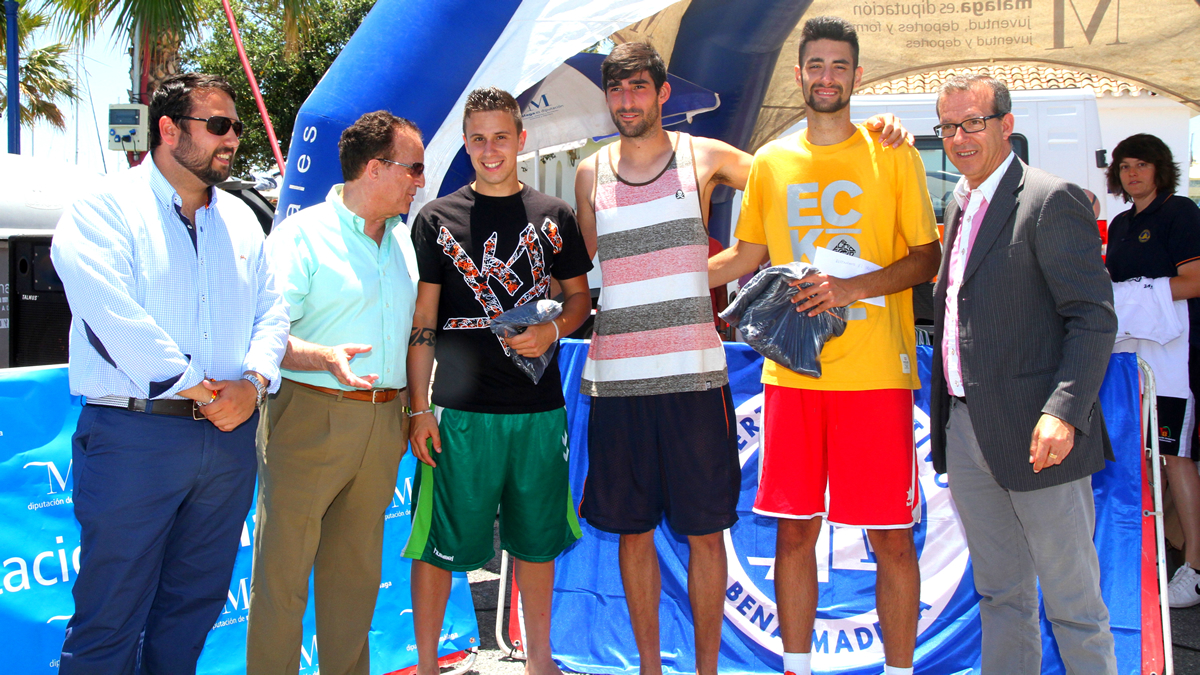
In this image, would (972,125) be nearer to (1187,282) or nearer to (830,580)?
(830,580)

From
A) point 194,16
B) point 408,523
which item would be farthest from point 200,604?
point 194,16

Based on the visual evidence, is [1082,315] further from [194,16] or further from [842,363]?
[194,16]

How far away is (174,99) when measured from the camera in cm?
251

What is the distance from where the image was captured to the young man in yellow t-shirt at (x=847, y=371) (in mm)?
2926

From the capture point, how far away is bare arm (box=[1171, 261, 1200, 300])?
4.15 metres

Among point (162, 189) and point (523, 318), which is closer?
point (162, 189)

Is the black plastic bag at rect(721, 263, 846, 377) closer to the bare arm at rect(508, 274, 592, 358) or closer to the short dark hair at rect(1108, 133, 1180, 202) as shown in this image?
the bare arm at rect(508, 274, 592, 358)

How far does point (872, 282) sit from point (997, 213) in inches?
17.5

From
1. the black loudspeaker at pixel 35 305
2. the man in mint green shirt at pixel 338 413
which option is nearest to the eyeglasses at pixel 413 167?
the man in mint green shirt at pixel 338 413

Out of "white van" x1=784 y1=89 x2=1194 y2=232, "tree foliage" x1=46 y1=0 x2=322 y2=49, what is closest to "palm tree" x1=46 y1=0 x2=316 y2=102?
"tree foliage" x1=46 y1=0 x2=322 y2=49

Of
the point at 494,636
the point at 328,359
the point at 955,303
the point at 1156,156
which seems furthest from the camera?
the point at 1156,156

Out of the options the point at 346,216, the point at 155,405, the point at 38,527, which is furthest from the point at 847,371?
the point at 38,527

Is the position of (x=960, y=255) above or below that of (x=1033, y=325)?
above

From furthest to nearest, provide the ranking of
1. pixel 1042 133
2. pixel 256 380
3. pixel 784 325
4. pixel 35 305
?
pixel 1042 133, pixel 35 305, pixel 784 325, pixel 256 380
